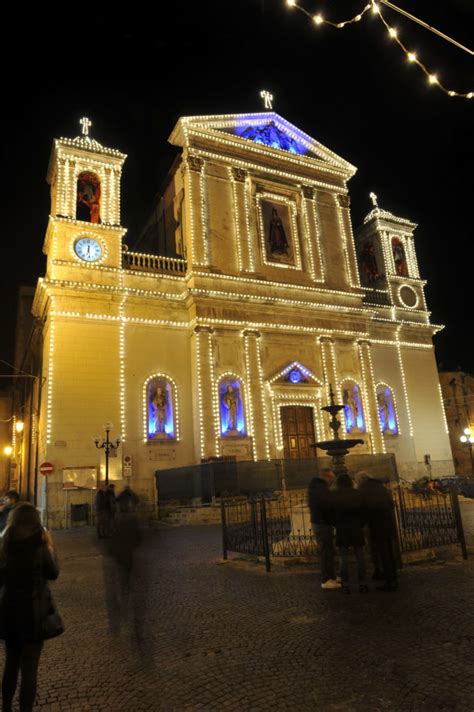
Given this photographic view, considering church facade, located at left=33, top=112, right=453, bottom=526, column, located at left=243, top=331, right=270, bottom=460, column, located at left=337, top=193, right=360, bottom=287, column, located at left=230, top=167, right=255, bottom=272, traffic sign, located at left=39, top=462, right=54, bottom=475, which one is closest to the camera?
traffic sign, located at left=39, top=462, right=54, bottom=475

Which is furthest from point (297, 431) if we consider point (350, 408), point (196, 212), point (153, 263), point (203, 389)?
point (196, 212)

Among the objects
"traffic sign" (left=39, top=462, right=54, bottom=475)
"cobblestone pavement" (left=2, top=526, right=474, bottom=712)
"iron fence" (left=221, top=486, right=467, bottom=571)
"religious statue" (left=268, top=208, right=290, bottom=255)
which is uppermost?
"religious statue" (left=268, top=208, right=290, bottom=255)

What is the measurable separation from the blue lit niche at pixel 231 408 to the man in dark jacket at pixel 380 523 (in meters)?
16.4

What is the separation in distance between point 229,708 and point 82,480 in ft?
59.8

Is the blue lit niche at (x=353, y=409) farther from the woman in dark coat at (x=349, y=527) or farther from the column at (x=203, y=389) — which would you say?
the woman in dark coat at (x=349, y=527)

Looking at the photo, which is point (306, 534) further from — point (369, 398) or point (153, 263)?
point (369, 398)

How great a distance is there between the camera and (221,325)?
25.5 meters

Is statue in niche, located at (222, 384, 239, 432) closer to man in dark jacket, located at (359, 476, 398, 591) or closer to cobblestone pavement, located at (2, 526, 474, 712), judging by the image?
cobblestone pavement, located at (2, 526, 474, 712)

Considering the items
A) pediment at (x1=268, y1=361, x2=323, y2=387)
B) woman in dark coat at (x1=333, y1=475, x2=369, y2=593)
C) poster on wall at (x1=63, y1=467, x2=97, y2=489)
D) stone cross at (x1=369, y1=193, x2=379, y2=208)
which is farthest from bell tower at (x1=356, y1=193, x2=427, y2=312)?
woman in dark coat at (x1=333, y1=475, x2=369, y2=593)

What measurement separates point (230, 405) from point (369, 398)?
8443 mm

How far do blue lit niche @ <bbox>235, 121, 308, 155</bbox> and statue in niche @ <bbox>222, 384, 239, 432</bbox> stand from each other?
14639mm

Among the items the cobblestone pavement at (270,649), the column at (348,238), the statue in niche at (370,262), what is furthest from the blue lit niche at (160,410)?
the statue in niche at (370,262)

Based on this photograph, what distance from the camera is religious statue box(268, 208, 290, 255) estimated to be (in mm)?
28828

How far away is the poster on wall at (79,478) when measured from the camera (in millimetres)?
20922
